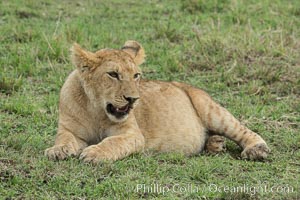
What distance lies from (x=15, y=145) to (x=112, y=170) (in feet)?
3.09

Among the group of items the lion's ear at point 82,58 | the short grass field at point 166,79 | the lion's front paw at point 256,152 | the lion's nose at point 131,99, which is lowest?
the lion's front paw at point 256,152

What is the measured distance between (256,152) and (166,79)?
228 cm

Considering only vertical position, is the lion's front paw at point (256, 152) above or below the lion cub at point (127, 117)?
below

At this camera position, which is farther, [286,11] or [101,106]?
[286,11]

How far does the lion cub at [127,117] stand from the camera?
18.4 feet

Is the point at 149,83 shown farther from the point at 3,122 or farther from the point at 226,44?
the point at 226,44

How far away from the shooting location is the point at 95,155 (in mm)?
5367

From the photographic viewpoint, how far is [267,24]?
9.98 metres

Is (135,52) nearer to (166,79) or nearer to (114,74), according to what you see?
(114,74)

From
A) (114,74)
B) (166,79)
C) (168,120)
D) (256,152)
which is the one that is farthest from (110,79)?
(166,79)

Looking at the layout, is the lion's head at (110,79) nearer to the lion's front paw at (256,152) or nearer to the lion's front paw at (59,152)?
the lion's front paw at (59,152)

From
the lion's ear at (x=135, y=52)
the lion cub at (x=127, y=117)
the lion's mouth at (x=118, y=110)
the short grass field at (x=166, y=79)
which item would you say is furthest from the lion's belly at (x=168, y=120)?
the lion's mouth at (x=118, y=110)

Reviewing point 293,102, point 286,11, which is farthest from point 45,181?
point 286,11

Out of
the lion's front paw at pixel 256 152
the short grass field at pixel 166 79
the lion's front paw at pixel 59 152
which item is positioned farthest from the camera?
the lion's front paw at pixel 256 152
